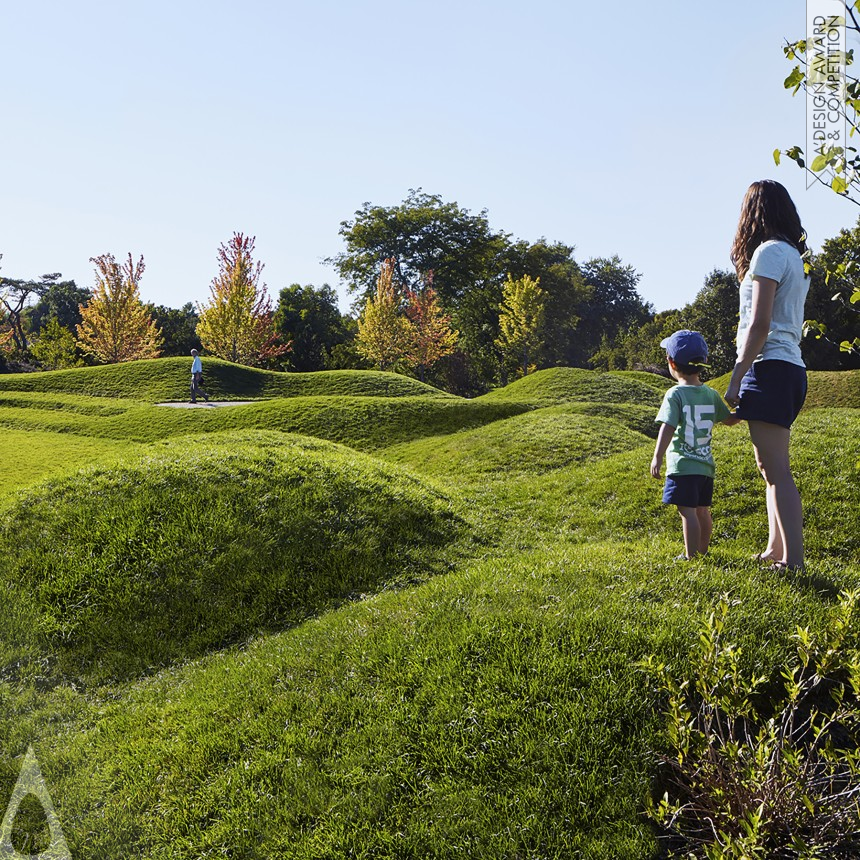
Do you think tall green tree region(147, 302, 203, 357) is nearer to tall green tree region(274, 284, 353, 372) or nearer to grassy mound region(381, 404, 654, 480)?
tall green tree region(274, 284, 353, 372)

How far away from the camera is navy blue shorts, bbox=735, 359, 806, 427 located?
5371 millimetres

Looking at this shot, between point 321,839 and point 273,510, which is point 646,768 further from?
point 273,510

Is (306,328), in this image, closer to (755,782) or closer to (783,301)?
(783,301)

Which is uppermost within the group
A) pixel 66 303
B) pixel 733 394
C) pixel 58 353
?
pixel 66 303

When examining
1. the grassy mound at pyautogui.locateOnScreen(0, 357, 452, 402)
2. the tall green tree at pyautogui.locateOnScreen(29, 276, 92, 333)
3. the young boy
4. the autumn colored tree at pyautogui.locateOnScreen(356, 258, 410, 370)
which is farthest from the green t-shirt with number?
the tall green tree at pyautogui.locateOnScreen(29, 276, 92, 333)

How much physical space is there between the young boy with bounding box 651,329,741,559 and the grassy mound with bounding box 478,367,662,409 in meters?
21.8

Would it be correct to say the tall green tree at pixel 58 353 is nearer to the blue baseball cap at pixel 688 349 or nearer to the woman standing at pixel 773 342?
the blue baseball cap at pixel 688 349

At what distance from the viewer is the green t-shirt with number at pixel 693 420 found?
5875mm

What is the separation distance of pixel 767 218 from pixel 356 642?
470cm

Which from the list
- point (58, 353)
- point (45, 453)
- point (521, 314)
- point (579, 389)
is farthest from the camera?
point (521, 314)

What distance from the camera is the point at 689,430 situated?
5.91 m

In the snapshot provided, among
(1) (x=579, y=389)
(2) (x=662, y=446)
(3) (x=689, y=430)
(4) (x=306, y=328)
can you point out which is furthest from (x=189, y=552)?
(4) (x=306, y=328)

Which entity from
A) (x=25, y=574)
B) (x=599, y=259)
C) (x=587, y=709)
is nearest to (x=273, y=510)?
(x=25, y=574)

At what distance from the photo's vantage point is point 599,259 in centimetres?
8256
